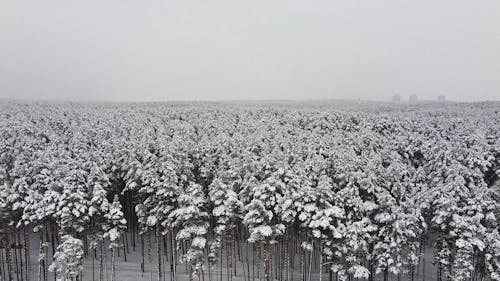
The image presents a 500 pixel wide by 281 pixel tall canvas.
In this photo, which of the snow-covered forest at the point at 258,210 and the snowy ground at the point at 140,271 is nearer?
the snow-covered forest at the point at 258,210

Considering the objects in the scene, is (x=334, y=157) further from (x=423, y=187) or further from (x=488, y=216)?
(x=488, y=216)

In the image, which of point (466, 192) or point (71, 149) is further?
point (71, 149)

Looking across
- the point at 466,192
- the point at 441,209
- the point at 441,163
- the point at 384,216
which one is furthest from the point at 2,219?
the point at 441,163

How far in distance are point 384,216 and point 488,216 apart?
28.1ft

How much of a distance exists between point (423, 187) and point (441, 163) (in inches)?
384

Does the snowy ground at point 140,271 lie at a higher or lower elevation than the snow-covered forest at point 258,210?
lower

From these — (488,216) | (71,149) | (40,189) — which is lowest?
(488,216)

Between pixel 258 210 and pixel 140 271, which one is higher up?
pixel 258 210

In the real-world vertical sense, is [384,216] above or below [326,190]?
below

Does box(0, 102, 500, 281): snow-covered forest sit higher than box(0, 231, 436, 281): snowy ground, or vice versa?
box(0, 102, 500, 281): snow-covered forest

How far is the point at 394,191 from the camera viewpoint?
3478 cm

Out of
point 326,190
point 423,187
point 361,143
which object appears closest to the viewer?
point 326,190

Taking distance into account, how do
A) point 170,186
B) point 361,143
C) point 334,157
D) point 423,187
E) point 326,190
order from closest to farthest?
point 326,190
point 170,186
point 423,187
point 334,157
point 361,143

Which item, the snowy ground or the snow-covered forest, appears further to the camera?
the snowy ground
